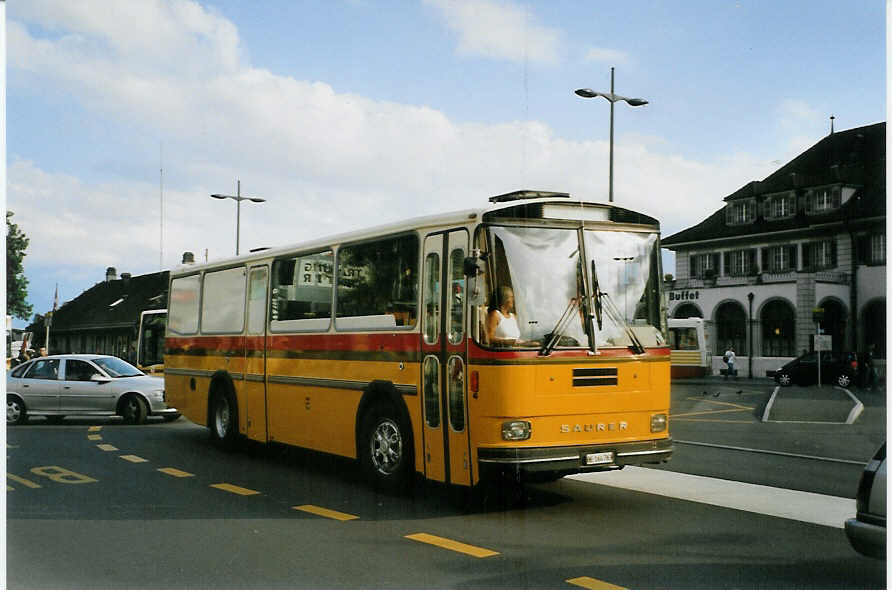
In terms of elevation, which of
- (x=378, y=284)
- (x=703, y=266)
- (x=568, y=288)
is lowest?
(x=568, y=288)

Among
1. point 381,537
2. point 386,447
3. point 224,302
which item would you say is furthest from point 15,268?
point 224,302

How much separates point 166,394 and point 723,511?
34.3 ft

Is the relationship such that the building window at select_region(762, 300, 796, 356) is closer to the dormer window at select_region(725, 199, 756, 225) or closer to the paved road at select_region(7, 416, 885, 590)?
the dormer window at select_region(725, 199, 756, 225)

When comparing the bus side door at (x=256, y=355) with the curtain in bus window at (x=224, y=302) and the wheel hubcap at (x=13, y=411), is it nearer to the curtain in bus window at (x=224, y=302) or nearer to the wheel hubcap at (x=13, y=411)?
the curtain in bus window at (x=224, y=302)

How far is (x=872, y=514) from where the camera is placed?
568 centimetres

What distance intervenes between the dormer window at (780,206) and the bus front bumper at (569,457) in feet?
50.9

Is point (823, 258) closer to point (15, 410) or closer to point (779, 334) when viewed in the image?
point (15, 410)

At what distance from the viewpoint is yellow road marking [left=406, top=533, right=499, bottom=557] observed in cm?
730

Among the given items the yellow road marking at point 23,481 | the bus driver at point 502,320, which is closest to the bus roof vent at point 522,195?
the bus driver at point 502,320

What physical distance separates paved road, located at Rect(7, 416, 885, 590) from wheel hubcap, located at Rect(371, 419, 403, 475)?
325 millimetres

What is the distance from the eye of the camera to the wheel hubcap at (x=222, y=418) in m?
14.1

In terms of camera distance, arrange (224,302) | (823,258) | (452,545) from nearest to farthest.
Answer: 1. (452,545)
2. (823,258)
3. (224,302)

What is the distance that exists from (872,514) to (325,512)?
16.3 feet

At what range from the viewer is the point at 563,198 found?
934cm
